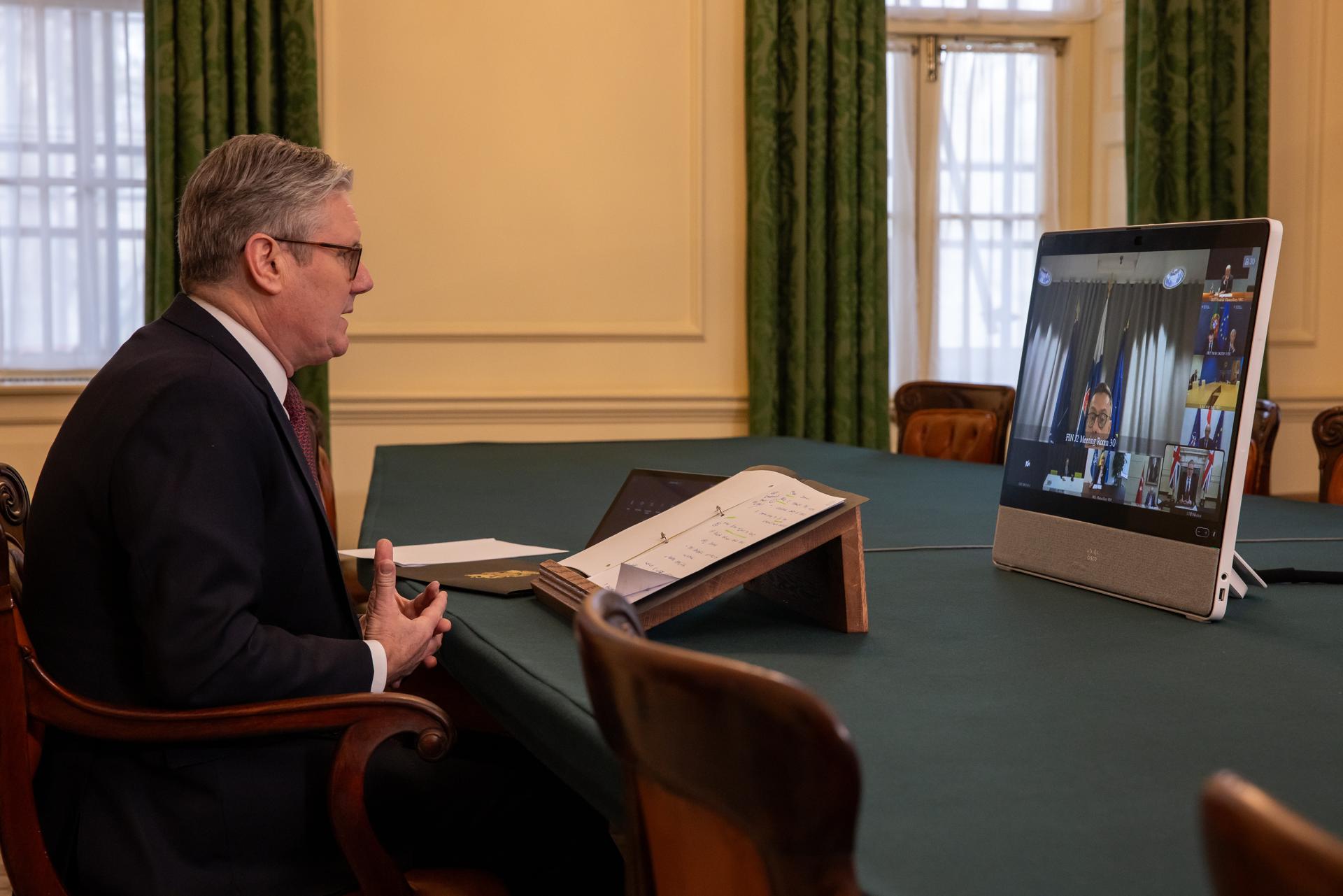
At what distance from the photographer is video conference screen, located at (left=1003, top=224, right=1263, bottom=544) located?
1.35 meters

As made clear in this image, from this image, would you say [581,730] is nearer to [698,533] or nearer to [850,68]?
[698,533]

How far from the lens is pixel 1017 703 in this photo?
1.03m

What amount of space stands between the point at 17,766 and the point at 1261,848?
1.23 m

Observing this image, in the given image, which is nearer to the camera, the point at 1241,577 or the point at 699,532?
the point at 699,532

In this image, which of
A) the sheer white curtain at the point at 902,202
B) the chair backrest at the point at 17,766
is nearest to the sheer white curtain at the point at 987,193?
the sheer white curtain at the point at 902,202

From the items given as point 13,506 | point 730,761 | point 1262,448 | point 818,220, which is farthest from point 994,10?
point 730,761

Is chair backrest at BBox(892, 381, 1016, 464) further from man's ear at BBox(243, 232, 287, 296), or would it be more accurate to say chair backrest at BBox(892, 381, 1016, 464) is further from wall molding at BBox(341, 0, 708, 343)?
man's ear at BBox(243, 232, 287, 296)

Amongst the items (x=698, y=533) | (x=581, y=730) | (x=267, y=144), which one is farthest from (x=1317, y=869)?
(x=267, y=144)

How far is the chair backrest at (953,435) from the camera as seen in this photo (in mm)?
3682

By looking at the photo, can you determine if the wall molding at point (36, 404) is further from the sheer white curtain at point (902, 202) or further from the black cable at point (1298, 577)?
the black cable at point (1298, 577)

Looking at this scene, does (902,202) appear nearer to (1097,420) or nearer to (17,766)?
(1097,420)

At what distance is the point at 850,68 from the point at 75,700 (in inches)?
157

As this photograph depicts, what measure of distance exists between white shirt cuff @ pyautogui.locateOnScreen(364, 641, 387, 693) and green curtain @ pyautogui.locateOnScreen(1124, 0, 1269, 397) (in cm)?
421

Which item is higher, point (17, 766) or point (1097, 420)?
point (1097, 420)
